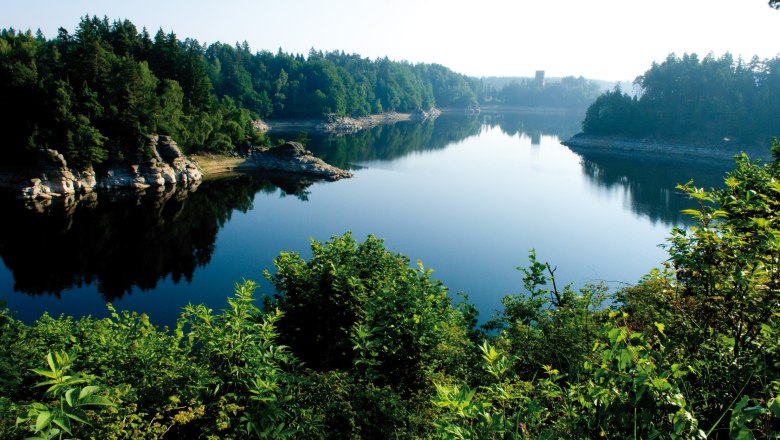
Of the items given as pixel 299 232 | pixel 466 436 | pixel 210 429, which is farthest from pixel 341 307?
pixel 299 232

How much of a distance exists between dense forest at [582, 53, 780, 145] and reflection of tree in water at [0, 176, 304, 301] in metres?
107

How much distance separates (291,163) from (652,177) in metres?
62.2

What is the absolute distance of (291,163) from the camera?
7488 cm

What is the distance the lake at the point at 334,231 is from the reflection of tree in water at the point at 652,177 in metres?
0.42

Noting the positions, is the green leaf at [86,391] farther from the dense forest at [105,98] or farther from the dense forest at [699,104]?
the dense forest at [699,104]

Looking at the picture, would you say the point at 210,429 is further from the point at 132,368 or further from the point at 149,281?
the point at 149,281

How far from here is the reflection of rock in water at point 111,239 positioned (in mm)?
32031

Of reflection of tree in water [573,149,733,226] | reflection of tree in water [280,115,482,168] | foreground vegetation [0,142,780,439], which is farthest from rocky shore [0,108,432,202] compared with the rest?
foreground vegetation [0,142,780,439]

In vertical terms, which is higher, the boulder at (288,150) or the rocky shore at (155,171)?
the boulder at (288,150)

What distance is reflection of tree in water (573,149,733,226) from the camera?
58281mm

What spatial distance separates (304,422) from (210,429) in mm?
1489

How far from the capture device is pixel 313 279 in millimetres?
13227

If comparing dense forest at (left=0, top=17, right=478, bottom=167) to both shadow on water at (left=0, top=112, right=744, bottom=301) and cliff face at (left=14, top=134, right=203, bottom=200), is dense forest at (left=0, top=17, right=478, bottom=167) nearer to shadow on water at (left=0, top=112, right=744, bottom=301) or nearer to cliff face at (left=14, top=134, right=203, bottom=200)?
cliff face at (left=14, top=134, right=203, bottom=200)

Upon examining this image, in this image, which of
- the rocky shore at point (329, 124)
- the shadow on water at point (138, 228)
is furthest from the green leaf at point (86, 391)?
the rocky shore at point (329, 124)
